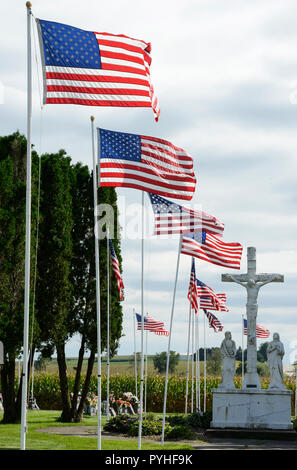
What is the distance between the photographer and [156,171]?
57.2ft

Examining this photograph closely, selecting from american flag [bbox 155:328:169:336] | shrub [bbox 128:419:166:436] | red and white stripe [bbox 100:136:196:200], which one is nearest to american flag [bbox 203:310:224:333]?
american flag [bbox 155:328:169:336]

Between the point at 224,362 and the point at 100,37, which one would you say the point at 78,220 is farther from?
the point at 100,37

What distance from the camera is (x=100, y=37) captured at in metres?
14.1

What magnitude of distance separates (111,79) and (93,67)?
1.37 ft

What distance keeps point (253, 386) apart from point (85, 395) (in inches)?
314

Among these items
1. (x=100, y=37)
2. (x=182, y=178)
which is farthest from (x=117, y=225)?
(x=100, y=37)

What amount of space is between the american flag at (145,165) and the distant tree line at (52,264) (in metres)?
12.2

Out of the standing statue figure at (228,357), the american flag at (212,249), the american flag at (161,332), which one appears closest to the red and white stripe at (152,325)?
the american flag at (161,332)

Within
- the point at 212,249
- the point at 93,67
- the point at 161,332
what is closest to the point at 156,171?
the point at 93,67

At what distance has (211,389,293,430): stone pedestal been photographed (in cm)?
3052

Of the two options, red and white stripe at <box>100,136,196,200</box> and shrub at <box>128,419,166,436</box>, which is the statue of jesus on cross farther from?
red and white stripe at <box>100,136,196,200</box>

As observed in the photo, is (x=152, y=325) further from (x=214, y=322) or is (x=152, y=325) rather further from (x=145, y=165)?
(x=145, y=165)

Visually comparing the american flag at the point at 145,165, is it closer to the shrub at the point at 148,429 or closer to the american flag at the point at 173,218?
the american flag at the point at 173,218

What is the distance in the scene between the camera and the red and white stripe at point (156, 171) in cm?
1695
